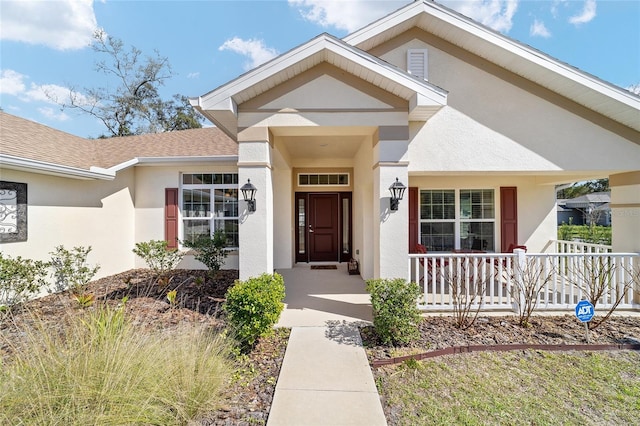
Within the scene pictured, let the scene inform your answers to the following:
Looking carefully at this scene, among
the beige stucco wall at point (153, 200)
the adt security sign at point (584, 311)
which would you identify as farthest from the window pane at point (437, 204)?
the beige stucco wall at point (153, 200)

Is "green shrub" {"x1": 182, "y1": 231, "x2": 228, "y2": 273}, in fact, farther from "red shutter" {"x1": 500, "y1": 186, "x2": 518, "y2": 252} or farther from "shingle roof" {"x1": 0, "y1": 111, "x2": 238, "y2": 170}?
"red shutter" {"x1": 500, "y1": 186, "x2": 518, "y2": 252}

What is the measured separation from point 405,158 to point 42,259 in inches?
321

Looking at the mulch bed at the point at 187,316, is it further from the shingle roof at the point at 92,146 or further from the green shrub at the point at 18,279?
the shingle roof at the point at 92,146

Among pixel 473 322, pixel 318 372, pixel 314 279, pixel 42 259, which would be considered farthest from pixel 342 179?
pixel 42 259

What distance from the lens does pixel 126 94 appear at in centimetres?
2148

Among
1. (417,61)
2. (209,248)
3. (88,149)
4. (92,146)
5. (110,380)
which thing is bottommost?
(110,380)

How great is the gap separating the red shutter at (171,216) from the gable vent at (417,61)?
727cm

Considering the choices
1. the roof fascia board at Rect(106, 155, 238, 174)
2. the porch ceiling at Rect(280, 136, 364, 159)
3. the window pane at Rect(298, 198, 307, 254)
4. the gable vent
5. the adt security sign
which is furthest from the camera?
the window pane at Rect(298, 198, 307, 254)

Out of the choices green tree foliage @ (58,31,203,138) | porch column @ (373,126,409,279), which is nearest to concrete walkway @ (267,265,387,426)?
porch column @ (373,126,409,279)

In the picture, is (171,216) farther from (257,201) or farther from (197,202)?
(257,201)

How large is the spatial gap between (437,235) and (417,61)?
4586 millimetres

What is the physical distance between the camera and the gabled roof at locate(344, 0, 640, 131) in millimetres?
5102

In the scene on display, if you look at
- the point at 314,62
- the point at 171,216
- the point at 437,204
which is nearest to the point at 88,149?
the point at 171,216

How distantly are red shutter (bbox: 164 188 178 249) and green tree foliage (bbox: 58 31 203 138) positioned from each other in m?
14.9
